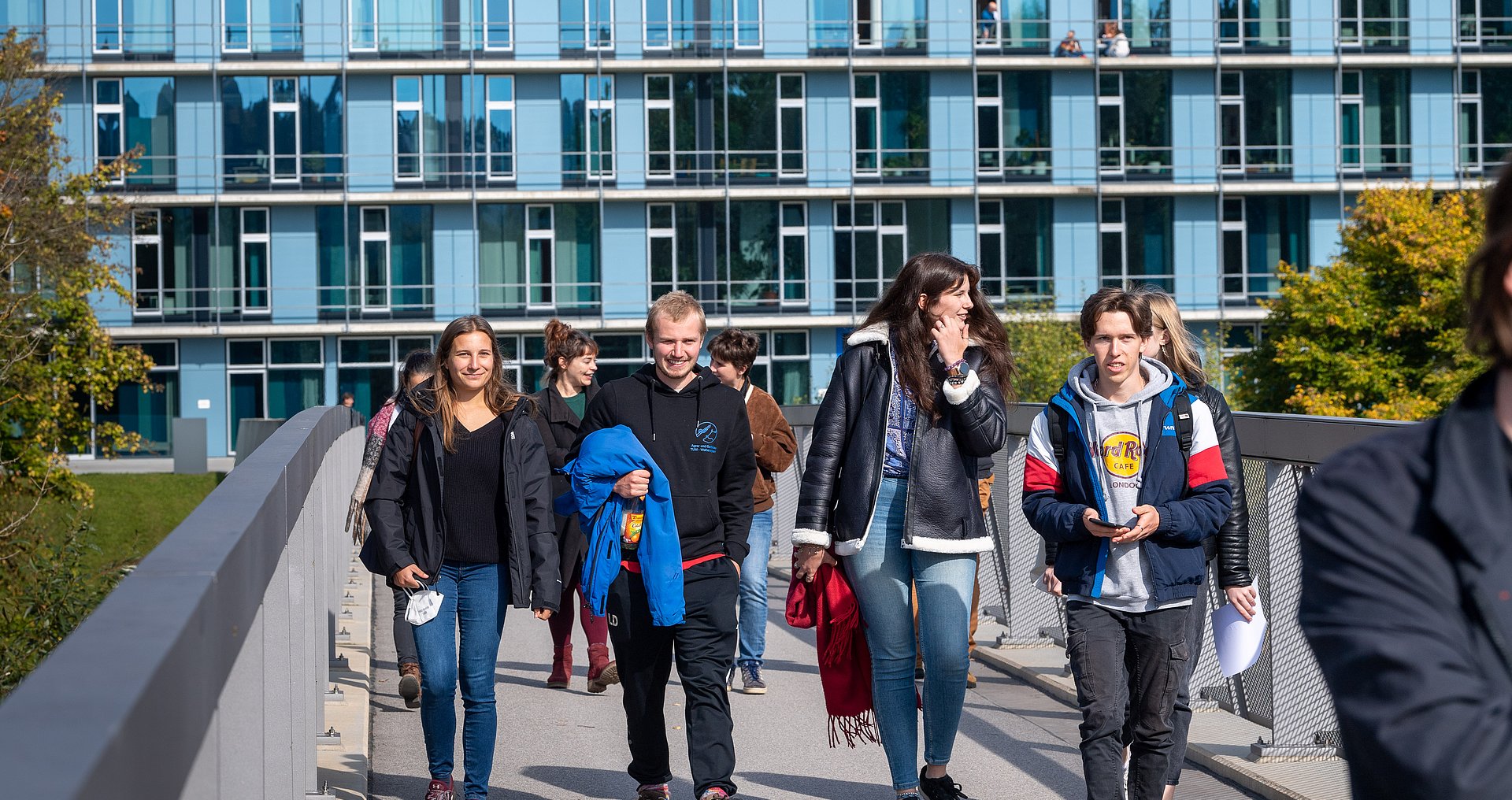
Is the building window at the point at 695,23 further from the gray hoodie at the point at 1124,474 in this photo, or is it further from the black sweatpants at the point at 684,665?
the gray hoodie at the point at 1124,474

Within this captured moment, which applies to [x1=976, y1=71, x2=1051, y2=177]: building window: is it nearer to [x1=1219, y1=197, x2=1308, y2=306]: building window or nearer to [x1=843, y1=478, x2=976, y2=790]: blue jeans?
[x1=1219, y1=197, x2=1308, y2=306]: building window

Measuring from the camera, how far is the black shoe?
19.3ft

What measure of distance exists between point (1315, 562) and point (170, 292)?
44.9 metres

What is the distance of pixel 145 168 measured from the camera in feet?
143

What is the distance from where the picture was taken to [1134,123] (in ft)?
146

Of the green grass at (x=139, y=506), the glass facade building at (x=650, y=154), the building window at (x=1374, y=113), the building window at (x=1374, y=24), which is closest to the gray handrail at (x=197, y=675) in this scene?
the green grass at (x=139, y=506)

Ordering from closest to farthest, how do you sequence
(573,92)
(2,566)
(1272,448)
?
1. (1272,448)
2. (2,566)
3. (573,92)

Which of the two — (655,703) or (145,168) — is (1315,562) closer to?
(655,703)

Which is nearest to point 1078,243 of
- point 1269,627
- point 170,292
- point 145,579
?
point 170,292

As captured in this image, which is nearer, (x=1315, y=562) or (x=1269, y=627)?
(x=1315, y=562)

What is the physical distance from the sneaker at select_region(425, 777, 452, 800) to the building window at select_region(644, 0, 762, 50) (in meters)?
38.9

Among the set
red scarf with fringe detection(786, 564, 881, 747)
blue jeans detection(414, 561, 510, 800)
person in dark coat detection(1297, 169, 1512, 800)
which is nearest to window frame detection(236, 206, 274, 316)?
blue jeans detection(414, 561, 510, 800)

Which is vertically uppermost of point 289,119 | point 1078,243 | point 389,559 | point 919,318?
point 289,119

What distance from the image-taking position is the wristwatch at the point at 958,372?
18.7ft
